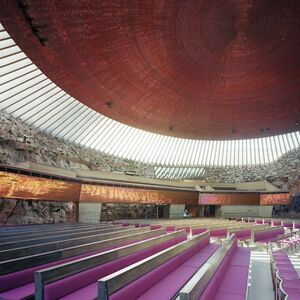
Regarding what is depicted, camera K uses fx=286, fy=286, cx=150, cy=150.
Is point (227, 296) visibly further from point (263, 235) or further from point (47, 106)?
point (47, 106)

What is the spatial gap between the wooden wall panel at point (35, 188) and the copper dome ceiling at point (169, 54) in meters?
4.88

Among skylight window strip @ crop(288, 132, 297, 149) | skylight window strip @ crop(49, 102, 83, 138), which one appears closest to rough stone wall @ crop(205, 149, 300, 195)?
skylight window strip @ crop(288, 132, 297, 149)

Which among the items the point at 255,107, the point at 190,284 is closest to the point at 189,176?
the point at 255,107

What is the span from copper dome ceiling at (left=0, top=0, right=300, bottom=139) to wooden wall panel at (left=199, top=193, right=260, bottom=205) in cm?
945

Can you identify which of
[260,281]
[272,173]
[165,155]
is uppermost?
[165,155]

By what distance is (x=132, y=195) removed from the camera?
2128 cm

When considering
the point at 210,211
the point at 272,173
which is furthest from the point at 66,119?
the point at 272,173

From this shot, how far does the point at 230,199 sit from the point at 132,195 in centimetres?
1075

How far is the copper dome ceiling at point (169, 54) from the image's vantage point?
1014 cm

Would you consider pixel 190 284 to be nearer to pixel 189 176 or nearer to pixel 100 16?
pixel 100 16

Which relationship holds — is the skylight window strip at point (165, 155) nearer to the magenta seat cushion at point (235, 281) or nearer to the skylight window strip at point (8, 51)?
the skylight window strip at point (8, 51)

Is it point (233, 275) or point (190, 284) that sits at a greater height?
point (190, 284)

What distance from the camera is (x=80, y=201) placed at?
17.6 m

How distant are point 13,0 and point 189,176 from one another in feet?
82.8
